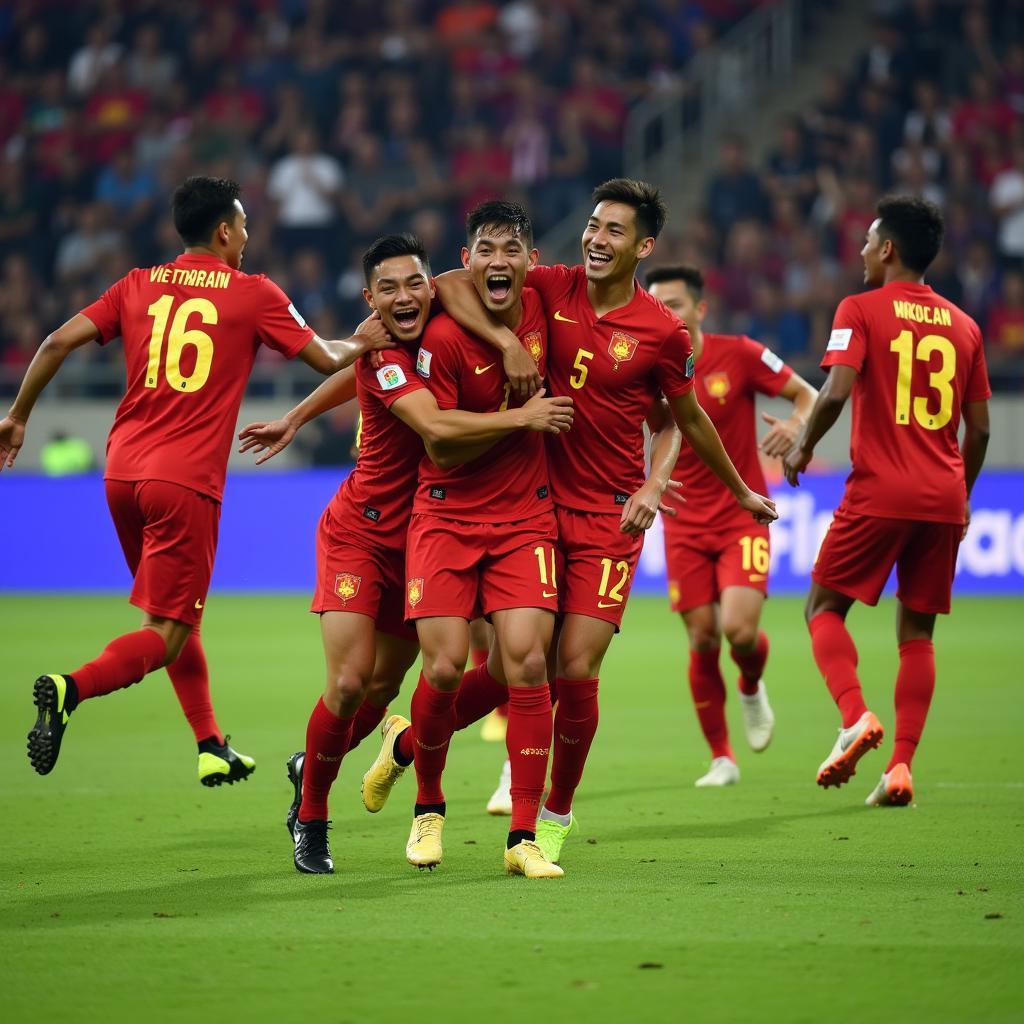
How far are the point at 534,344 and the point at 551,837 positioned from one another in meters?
1.68

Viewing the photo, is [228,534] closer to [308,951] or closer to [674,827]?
[674,827]

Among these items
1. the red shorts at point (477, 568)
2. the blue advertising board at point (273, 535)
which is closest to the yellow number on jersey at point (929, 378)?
the red shorts at point (477, 568)

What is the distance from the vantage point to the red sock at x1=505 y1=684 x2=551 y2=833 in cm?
560

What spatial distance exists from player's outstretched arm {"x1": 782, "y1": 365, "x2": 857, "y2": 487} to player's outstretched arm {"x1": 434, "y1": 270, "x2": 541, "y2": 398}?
147 centimetres

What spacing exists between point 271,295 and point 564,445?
54.1 inches

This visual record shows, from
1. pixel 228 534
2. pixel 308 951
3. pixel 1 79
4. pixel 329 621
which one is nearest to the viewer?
pixel 308 951

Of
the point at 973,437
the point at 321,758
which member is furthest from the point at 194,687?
the point at 973,437

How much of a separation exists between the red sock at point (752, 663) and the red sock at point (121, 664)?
287 centimetres

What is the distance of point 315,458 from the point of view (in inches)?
735

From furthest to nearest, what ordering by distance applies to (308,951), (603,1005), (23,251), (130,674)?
(23,251), (130,674), (308,951), (603,1005)

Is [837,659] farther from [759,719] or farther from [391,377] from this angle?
[391,377]

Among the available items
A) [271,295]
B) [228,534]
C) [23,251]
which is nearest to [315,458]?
[228,534]

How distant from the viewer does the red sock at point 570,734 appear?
5820 millimetres

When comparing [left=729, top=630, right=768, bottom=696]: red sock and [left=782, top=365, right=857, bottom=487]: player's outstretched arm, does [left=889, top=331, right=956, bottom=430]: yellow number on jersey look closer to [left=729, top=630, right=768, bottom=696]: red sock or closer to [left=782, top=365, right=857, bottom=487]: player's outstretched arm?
[left=782, top=365, right=857, bottom=487]: player's outstretched arm
